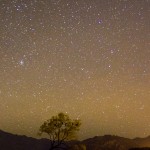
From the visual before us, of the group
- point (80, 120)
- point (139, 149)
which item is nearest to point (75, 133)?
point (80, 120)

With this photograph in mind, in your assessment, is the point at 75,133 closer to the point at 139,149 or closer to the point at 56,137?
the point at 56,137

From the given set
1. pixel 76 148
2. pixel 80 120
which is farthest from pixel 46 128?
pixel 76 148

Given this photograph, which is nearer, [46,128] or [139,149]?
[46,128]

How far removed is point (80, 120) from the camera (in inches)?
2359

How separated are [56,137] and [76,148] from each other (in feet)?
64.2

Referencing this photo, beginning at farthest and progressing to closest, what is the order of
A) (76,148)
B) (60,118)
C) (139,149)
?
(76,148) → (139,149) → (60,118)

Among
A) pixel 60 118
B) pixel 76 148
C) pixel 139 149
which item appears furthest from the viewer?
pixel 76 148

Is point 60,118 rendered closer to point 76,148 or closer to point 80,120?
point 80,120

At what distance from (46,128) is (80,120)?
6537 mm

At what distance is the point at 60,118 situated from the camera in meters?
58.7

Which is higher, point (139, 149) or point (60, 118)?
point (60, 118)

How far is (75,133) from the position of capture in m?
60.0

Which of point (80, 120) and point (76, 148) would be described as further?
point (76, 148)

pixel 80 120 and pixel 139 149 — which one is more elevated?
pixel 80 120
